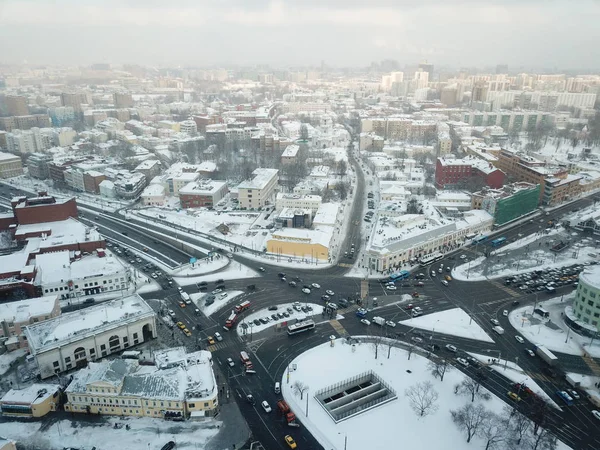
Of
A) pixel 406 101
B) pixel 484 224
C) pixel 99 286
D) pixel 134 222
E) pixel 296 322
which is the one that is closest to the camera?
pixel 296 322

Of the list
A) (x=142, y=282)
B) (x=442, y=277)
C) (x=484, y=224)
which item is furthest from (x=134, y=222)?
(x=484, y=224)

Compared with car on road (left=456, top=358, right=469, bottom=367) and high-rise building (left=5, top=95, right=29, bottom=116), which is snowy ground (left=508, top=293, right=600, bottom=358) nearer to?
car on road (left=456, top=358, right=469, bottom=367)

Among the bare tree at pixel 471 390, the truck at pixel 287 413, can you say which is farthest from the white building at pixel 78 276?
the bare tree at pixel 471 390

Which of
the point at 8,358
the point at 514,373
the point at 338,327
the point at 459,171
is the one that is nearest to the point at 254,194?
the point at 338,327

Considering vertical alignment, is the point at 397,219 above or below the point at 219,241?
above

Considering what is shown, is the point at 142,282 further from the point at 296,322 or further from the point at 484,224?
the point at 484,224

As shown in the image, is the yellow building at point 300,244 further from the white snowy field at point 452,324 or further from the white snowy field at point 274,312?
the white snowy field at point 452,324

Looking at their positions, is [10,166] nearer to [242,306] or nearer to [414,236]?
[242,306]
